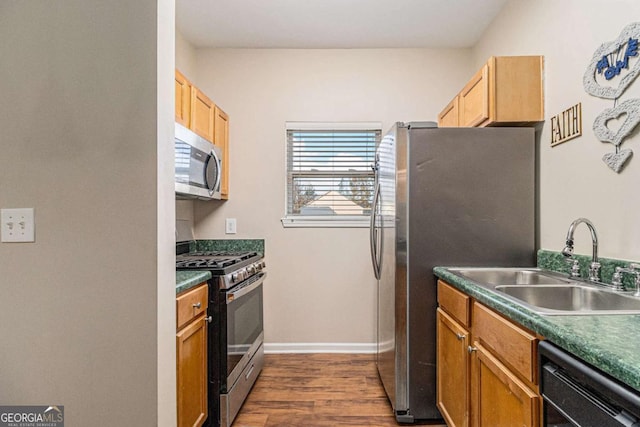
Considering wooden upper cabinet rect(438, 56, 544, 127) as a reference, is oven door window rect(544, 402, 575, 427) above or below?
below

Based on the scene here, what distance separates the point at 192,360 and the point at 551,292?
1.67 m

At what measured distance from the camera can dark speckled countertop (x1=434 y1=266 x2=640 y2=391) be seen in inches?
29.5

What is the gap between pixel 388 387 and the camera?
228 cm

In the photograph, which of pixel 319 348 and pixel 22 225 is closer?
pixel 22 225

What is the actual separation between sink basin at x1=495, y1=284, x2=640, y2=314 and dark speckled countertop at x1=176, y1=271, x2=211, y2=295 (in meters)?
1.34

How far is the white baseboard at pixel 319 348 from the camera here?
10.5ft

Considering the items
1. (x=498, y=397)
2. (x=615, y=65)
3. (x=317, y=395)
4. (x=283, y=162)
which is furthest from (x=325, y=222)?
(x=615, y=65)

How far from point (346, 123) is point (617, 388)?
9.01ft

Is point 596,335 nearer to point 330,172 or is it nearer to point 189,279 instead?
point 189,279

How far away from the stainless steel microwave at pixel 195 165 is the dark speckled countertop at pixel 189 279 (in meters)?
0.52

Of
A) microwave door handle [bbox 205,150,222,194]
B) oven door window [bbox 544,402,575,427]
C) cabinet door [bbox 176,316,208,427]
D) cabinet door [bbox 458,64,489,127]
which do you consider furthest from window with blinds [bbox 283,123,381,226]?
oven door window [bbox 544,402,575,427]

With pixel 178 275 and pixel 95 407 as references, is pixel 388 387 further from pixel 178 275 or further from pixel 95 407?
pixel 95 407

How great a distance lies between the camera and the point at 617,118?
156 centimetres

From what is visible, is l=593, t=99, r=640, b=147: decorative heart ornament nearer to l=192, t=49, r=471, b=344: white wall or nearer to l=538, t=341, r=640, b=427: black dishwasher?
l=538, t=341, r=640, b=427: black dishwasher
